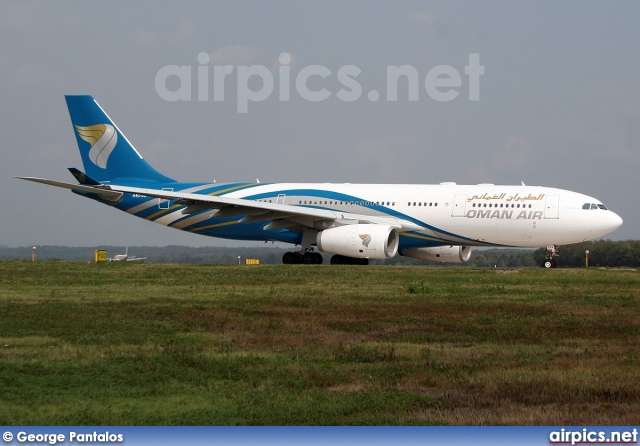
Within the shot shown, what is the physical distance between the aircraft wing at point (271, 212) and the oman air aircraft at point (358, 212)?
0.12 feet

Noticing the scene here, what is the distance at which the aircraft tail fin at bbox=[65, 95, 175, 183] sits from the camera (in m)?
39.6

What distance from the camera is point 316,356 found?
1195 centimetres

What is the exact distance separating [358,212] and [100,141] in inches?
493

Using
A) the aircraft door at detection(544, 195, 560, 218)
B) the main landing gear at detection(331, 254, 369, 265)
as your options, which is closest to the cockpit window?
the aircraft door at detection(544, 195, 560, 218)

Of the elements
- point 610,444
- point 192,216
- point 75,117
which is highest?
point 75,117

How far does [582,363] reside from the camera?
11.6m

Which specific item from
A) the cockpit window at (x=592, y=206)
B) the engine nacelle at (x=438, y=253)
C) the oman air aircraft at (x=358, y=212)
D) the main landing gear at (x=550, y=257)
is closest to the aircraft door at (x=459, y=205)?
the oman air aircraft at (x=358, y=212)

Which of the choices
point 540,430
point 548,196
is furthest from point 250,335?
point 548,196

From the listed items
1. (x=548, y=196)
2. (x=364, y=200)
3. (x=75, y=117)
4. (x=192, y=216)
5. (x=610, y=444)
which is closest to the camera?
(x=610, y=444)

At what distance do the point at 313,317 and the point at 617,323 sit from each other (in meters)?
5.21

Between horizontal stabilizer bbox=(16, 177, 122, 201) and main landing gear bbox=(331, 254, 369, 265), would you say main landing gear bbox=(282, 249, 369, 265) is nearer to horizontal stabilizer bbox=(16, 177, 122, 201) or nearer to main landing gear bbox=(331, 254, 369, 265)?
main landing gear bbox=(331, 254, 369, 265)

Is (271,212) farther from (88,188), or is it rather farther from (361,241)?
(88,188)

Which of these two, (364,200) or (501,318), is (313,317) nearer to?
(501,318)

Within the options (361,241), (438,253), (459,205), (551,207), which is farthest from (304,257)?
(551,207)
